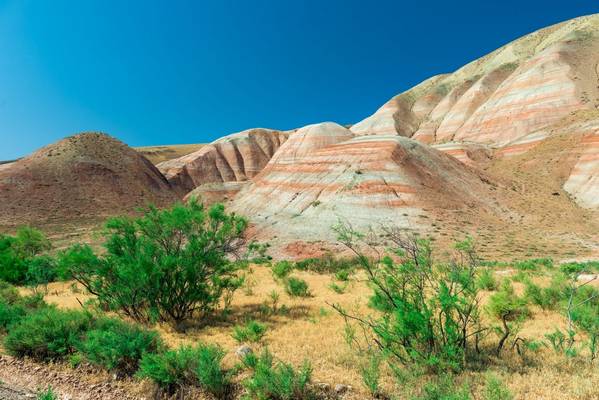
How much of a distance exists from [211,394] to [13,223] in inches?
2028

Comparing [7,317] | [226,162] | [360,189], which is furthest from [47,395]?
[226,162]

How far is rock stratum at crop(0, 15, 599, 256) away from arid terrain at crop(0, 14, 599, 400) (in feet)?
0.69

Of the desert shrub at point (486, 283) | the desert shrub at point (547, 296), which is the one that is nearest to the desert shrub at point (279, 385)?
the desert shrub at point (547, 296)

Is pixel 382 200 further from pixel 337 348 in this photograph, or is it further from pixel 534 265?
pixel 337 348

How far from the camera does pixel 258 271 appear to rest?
19062 millimetres

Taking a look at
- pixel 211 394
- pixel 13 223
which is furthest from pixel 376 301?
pixel 13 223

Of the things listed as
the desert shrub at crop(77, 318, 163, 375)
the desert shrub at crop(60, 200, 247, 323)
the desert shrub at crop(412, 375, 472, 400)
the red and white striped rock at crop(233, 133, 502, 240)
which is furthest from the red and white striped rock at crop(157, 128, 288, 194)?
the desert shrub at crop(412, 375, 472, 400)

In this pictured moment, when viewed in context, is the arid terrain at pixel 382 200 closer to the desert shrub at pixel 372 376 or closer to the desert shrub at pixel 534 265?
the desert shrub at pixel 372 376

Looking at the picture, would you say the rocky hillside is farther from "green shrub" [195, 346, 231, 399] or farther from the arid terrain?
"green shrub" [195, 346, 231, 399]

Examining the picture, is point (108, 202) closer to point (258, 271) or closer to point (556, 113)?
point (258, 271)

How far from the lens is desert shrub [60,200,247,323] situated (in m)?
9.09

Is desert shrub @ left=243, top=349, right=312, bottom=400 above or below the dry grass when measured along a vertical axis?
above

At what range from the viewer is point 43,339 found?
753 centimetres

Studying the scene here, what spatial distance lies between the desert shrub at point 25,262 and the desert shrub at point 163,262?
6.84 metres
